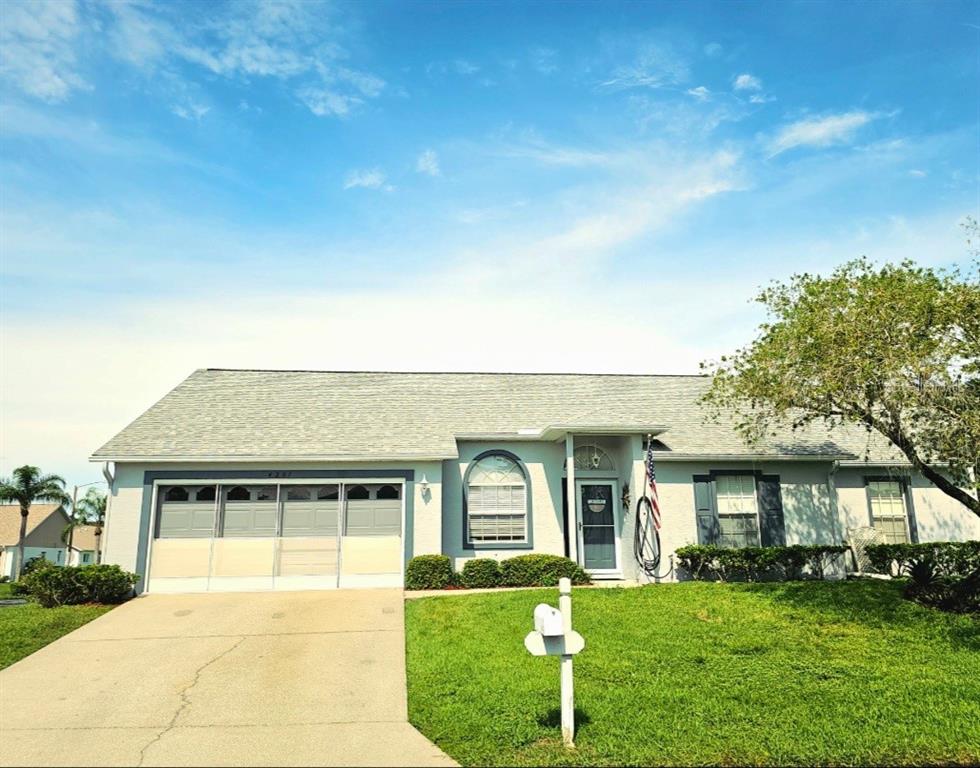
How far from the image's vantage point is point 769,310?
13875mm

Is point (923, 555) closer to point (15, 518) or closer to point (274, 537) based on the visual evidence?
point (274, 537)

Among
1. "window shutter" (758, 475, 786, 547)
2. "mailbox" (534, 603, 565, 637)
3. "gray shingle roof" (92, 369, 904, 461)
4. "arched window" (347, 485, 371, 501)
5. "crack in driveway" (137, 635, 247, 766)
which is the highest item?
"gray shingle roof" (92, 369, 904, 461)

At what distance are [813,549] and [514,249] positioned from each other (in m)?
9.65

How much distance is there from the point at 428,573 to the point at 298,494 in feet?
12.1

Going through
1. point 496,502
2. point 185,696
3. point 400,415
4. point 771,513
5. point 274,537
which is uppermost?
point 400,415

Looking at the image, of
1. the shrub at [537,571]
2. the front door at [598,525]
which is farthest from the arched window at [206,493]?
the front door at [598,525]

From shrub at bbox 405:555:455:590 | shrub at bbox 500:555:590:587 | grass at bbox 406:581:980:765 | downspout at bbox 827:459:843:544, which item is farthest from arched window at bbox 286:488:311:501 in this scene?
downspout at bbox 827:459:843:544

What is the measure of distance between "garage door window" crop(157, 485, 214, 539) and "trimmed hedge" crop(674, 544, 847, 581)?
429 inches

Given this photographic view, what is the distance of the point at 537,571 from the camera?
1587 cm

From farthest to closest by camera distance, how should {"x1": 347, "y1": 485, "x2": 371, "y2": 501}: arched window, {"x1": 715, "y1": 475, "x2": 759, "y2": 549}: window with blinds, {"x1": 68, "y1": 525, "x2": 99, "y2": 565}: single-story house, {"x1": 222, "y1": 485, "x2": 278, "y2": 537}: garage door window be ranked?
{"x1": 68, "y1": 525, "x2": 99, "y2": 565}: single-story house, {"x1": 715, "y1": 475, "x2": 759, "y2": 549}: window with blinds, {"x1": 347, "y1": 485, "x2": 371, "y2": 501}: arched window, {"x1": 222, "y1": 485, "x2": 278, "y2": 537}: garage door window

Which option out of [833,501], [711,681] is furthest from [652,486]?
[711,681]

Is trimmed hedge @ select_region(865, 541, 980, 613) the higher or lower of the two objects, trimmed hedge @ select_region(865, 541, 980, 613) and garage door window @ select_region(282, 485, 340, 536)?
the lower

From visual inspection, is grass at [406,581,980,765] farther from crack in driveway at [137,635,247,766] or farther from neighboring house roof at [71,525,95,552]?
neighboring house roof at [71,525,95,552]

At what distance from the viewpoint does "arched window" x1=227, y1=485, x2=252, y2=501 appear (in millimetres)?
16344
